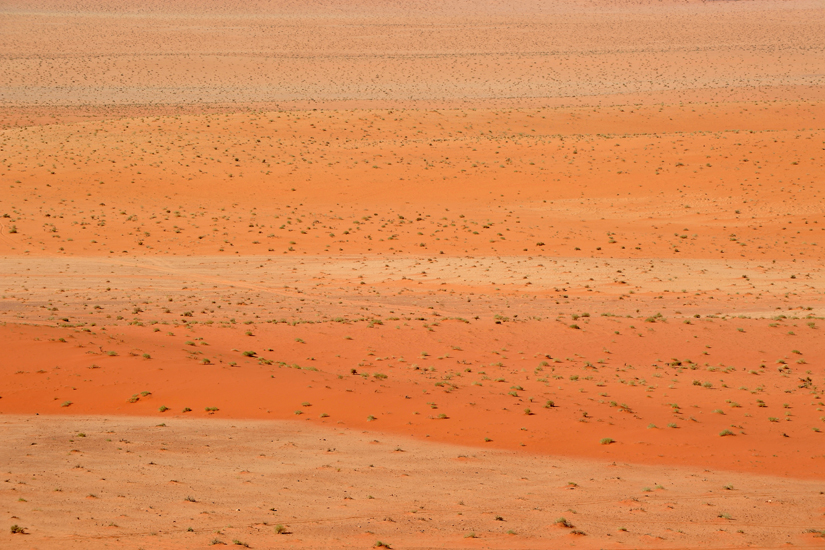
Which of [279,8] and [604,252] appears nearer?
[604,252]

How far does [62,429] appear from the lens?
12.8 meters

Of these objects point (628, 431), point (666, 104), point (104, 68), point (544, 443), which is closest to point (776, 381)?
point (628, 431)

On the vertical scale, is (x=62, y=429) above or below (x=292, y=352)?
below

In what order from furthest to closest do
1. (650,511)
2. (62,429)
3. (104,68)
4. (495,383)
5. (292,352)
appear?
(104,68) → (292,352) → (495,383) → (62,429) → (650,511)

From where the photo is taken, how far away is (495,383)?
53.4 ft

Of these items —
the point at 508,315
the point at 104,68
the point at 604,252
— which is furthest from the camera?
the point at 104,68

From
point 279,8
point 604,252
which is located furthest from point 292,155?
point 279,8

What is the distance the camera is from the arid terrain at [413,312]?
35.1 ft

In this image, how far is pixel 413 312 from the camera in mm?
21406

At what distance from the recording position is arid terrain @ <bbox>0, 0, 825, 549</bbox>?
10.7 metres

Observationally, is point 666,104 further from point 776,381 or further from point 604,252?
point 776,381

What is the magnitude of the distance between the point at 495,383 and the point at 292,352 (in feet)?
14.2

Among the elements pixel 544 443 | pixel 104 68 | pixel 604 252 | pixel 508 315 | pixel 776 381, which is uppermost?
pixel 104 68

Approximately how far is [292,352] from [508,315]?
592 centimetres
